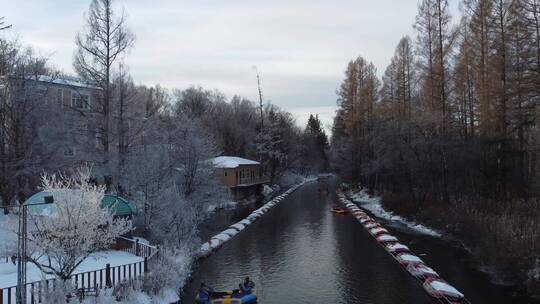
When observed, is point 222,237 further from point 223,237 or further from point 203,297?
point 203,297

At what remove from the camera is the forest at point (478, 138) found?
2322 centimetres

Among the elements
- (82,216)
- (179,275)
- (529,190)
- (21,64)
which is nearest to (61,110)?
(21,64)

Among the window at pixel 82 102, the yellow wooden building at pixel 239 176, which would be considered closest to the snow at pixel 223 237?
the window at pixel 82 102

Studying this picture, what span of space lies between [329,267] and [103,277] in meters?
10.7

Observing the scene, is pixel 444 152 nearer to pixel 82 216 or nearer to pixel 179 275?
pixel 179 275

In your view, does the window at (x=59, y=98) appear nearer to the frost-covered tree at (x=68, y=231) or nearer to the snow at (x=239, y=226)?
the snow at (x=239, y=226)

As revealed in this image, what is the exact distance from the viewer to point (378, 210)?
42812 millimetres

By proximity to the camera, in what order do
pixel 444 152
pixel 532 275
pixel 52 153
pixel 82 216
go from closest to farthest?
pixel 82 216 → pixel 532 275 → pixel 52 153 → pixel 444 152

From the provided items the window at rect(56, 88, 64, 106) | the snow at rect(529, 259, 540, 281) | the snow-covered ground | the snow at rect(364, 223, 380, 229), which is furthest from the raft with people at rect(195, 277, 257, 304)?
the window at rect(56, 88, 64, 106)

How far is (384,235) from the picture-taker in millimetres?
28344

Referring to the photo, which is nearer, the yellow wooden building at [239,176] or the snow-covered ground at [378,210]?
the snow-covered ground at [378,210]

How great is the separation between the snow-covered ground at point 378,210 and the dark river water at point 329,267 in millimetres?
1174

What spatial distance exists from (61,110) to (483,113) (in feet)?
106

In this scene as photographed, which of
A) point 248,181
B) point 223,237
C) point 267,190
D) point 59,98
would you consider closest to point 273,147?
point 267,190
